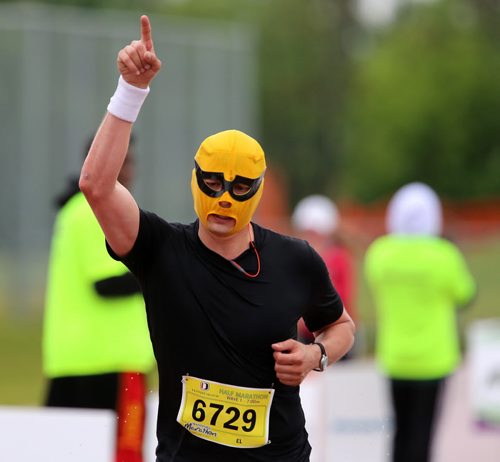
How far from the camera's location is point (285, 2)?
67688mm

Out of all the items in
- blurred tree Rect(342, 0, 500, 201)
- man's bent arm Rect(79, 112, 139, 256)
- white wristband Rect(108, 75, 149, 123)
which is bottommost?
man's bent arm Rect(79, 112, 139, 256)

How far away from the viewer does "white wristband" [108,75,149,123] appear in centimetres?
366

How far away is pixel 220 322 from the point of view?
386 cm

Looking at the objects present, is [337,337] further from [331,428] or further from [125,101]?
[331,428]

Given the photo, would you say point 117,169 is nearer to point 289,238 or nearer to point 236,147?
point 236,147

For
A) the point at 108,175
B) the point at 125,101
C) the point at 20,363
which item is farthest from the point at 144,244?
the point at 20,363

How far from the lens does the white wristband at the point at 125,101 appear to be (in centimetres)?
366

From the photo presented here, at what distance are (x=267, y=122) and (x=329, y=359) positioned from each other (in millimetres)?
65667

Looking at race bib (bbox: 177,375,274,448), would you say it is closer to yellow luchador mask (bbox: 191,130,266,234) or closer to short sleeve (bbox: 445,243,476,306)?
yellow luchador mask (bbox: 191,130,266,234)

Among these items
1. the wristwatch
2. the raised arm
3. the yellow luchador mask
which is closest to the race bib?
the wristwatch

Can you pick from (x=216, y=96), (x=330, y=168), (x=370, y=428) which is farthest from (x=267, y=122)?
(x=370, y=428)

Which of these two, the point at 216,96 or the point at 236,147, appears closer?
Result: the point at 236,147

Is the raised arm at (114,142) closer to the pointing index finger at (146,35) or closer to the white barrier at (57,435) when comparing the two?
the pointing index finger at (146,35)

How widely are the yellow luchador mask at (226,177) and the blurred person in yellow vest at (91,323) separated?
2183 mm
